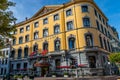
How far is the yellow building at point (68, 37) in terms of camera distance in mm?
26891

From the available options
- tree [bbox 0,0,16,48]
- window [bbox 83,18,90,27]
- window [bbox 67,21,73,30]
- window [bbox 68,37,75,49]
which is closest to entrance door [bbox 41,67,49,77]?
window [bbox 68,37,75,49]

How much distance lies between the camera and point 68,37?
29797 mm

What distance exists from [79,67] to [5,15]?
54.8 feet

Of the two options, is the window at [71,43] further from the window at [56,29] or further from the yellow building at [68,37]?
the window at [56,29]

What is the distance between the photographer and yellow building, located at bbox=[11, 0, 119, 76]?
26.9m

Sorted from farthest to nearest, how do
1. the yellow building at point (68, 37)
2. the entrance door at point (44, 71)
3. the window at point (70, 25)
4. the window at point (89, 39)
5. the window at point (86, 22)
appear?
the entrance door at point (44, 71), the window at point (70, 25), the window at point (86, 22), the window at point (89, 39), the yellow building at point (68, 37)

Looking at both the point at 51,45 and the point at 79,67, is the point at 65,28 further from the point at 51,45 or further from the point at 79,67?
the point at 79,67

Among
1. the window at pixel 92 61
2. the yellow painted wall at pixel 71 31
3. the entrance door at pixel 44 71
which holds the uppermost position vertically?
the yellow painted wall at pixel 71 31

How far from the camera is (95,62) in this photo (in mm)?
26703

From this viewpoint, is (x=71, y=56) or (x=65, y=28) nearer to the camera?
(x=71, y=56)

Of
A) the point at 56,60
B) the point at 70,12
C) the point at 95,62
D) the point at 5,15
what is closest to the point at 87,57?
the point at 95,62

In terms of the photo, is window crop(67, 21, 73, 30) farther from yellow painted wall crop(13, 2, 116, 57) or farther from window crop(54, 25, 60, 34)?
window crop(54, 25, 60, 34)

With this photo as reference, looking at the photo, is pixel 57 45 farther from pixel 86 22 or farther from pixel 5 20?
pixel 5 20

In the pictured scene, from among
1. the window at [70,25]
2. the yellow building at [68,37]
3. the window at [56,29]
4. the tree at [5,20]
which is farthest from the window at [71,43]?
the tree at [5,20]
